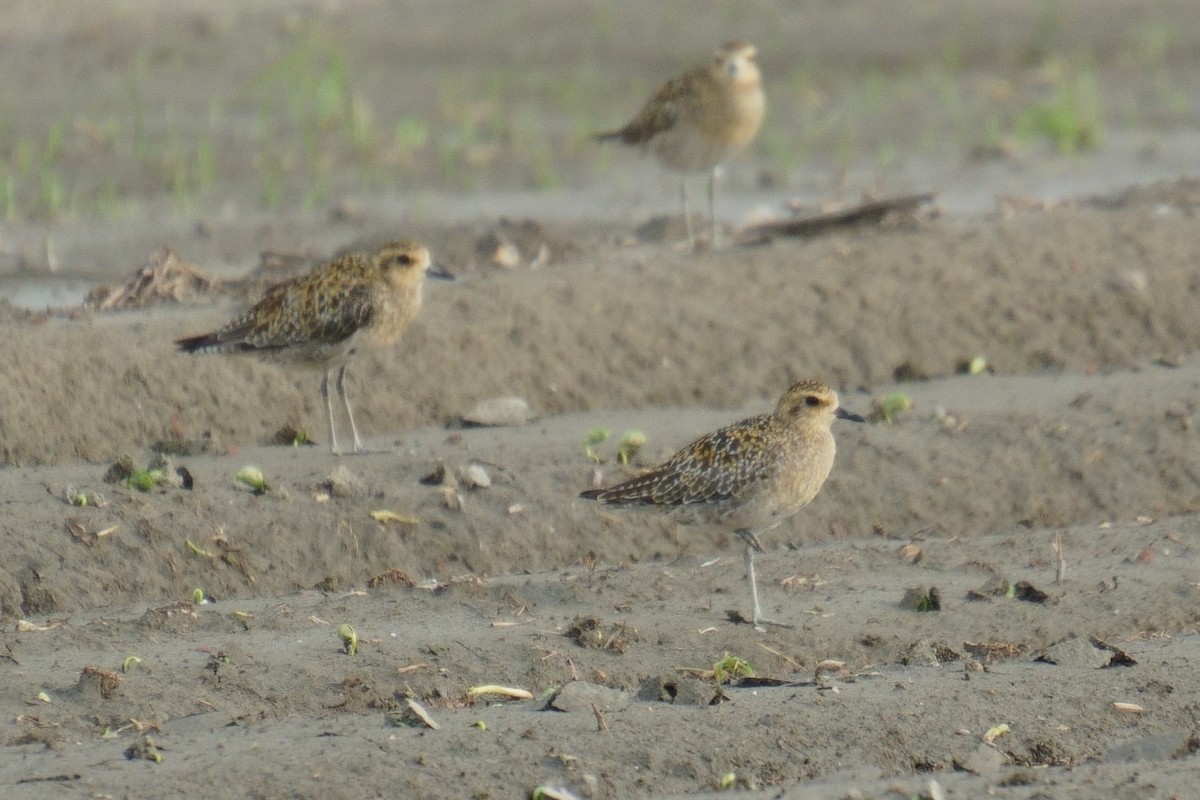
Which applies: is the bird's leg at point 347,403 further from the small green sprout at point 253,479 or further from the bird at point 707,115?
the bird at point 707,115

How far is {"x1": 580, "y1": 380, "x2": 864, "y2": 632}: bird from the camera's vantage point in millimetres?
8320

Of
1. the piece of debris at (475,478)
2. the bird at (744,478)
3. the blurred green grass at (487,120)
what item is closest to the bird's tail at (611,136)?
the blurred green grass at (487,120)

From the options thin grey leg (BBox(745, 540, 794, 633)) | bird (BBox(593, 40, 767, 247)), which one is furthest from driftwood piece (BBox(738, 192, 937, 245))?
thin grey leg (BBox(745, 540, 794, 633))

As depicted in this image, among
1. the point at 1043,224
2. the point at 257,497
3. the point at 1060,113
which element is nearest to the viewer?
the point at 257,497

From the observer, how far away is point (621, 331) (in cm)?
1127

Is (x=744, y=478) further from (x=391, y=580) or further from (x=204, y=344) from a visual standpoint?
(x=204, y=344)

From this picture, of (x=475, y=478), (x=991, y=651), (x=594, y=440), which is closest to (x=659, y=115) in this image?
(x=594, y=440)

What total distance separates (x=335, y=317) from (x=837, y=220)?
404cm

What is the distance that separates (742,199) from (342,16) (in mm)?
8161

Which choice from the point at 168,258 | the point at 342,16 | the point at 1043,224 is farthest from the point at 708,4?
the point at 168,258

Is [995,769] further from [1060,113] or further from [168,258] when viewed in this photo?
[1060,113]

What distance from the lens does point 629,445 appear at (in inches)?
383

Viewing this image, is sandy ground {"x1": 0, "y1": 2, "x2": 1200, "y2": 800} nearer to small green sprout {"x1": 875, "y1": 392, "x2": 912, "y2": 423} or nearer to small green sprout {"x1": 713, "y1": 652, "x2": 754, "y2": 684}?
small green sprout {"x1": 713, "y1": 652, "x2": 754, "y2": 684}

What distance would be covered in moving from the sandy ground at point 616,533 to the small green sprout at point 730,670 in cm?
6
